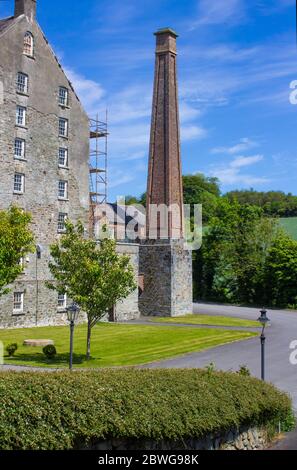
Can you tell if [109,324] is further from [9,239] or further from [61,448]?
[61,448]

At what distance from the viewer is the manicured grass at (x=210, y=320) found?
46.7 m

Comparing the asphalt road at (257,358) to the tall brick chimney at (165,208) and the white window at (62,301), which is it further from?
the white window at (62,301)

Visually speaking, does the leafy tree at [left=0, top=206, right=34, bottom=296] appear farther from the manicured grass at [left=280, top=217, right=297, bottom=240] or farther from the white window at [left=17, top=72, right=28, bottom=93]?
the manicured grass at [left=280, top=217, right=297, bottom=240]

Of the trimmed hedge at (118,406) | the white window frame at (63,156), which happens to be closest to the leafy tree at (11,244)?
the white window frame at (63,156)

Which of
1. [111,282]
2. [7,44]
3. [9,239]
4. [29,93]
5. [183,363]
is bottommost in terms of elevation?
[183,363]

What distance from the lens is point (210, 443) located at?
553 inches

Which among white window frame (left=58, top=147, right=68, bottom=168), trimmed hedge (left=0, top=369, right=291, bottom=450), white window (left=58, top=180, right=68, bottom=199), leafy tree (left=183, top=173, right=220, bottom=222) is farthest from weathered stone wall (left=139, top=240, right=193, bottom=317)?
leafy tree (left=183, top=173, right=220, bottom=222)

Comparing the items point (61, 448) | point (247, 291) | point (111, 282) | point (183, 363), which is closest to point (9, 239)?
point (111, 282)

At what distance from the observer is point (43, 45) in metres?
45.0

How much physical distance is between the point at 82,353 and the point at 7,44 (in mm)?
22849

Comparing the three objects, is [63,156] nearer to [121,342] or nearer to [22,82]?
[22,82]

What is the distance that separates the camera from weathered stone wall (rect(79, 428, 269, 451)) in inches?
478

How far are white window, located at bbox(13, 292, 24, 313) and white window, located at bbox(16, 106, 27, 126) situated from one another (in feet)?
39.5
